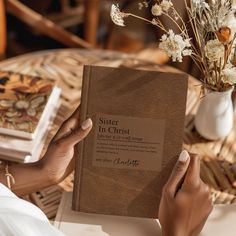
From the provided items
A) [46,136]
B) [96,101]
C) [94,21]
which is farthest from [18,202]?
[94,21]

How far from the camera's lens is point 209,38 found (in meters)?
1.01

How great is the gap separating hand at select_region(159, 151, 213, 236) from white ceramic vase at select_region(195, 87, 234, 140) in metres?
0.23

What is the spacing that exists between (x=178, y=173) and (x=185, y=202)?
56 millimetres

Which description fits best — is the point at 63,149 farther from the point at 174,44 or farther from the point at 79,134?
the point at 174,44

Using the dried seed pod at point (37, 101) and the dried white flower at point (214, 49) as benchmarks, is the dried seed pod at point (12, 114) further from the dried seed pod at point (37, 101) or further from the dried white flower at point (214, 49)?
the dried white flower at point (214, 49)

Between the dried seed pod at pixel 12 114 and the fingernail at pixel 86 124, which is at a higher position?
the fingernail at pixel 86 124

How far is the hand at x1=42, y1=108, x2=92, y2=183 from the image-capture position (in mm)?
972

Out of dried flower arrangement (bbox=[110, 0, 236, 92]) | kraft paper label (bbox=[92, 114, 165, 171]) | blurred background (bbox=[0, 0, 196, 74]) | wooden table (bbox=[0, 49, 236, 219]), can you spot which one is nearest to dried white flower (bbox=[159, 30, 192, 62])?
dried flower arrangement (bbox=[110, 0, 236, 92])

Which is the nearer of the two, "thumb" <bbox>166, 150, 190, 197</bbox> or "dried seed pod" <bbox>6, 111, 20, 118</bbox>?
"thumb" <bbox>166, 150, 190, 197</bbox>

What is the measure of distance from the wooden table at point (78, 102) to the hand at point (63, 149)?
0.30 ft

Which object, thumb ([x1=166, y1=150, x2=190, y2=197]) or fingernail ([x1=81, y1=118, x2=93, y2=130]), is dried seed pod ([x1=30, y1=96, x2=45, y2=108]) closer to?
fingernail ([x1=81, y1=118, x2=93, y2=130])

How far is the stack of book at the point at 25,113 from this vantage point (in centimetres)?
111

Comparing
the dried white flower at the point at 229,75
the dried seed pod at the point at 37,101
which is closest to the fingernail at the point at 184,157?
the dried white flower at the point at 229,75

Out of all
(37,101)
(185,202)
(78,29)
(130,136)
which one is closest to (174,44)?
(130,136)
